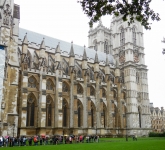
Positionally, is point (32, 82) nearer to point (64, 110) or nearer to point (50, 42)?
point (64, 110)

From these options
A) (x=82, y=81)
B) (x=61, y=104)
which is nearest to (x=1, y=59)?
(x=61, y=104)

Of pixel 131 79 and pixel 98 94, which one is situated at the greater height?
pixel 131 79

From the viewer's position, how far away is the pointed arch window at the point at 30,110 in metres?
33.6

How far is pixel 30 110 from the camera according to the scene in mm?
34094

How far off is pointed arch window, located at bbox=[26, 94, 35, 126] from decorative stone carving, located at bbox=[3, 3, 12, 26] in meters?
13.0

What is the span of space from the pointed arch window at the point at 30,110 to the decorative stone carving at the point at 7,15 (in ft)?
42.8

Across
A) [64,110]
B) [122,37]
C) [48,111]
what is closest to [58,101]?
[48,111]

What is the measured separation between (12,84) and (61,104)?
37.4ft

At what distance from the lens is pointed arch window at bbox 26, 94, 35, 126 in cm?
3356

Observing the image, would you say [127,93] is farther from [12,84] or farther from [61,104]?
[12,84]

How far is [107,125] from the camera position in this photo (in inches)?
1667

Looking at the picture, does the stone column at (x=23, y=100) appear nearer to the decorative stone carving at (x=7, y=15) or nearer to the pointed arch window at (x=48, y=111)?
the pointed arch window at (x=48, y=111)

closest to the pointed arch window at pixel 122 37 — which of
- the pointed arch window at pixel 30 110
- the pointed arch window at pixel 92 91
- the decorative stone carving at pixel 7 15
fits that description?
the pointed arch window at pixel 92 91

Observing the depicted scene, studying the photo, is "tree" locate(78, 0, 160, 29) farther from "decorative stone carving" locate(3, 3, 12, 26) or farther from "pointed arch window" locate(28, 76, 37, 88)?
"pointed arch window" locate(28, 76, 37, 88)
